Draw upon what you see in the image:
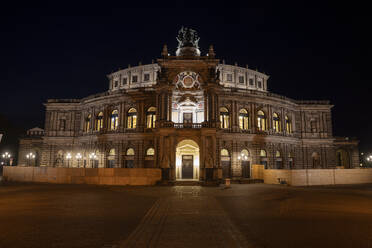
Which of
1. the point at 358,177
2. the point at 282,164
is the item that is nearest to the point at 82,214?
the point at 358,177

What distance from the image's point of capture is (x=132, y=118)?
1705 inches

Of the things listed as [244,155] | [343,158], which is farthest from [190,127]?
[343,158]

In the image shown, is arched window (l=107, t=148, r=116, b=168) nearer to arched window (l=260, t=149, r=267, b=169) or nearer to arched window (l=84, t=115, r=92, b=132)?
arched window (l=84, t=115, r=92, b=132)

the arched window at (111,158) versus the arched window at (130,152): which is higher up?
the arched window at (130,152)

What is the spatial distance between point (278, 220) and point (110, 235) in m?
7.36

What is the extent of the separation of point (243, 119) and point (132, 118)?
19412 mm

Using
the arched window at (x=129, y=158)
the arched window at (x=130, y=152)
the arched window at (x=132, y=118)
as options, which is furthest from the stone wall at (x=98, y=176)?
the arched window at (x=132, y=118)

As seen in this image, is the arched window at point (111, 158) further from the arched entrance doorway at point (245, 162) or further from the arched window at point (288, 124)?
the arched window at point (288, 124)

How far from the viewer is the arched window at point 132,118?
141 feet

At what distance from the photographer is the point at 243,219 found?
11.4 m

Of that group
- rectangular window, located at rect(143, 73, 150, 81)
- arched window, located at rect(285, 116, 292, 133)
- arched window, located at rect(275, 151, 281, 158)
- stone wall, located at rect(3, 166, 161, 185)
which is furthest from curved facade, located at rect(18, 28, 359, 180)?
stone wall, located at rect(3, 166, 161, 185)

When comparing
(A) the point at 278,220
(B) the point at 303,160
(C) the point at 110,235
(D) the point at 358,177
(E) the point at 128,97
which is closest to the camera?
(C) the point at 110,235

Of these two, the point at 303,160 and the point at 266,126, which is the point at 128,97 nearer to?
the point at 266,126

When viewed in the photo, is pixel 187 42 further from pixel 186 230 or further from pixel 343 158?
pixel 343 158
